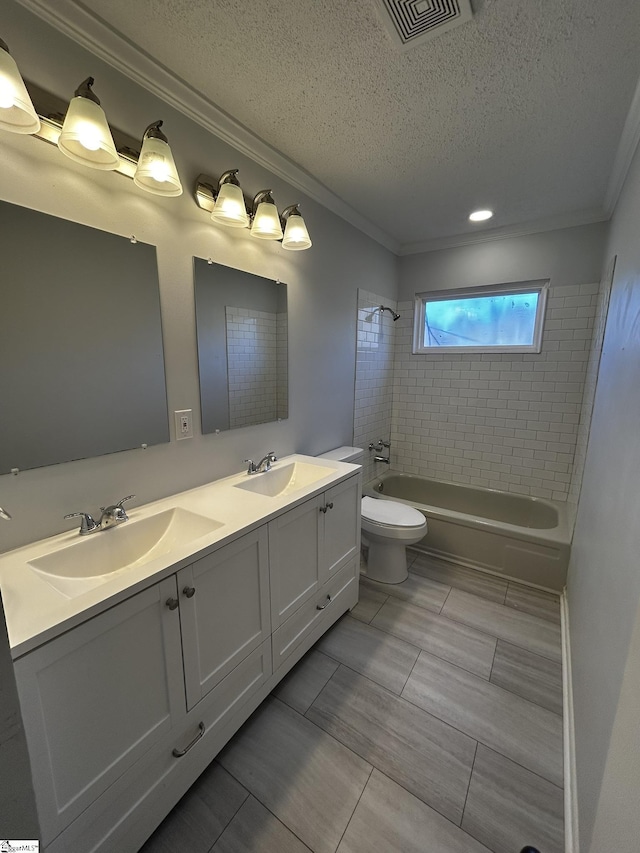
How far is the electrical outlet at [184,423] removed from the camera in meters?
1.52

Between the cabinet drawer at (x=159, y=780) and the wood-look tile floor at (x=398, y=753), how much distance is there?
0.12 metres

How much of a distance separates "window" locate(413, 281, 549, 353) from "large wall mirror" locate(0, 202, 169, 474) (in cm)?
258

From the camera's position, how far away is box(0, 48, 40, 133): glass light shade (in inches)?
34.1

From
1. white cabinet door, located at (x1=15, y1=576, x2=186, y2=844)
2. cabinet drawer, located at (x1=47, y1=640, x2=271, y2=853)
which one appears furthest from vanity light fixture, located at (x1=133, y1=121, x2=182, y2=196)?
cabinet drawer, located at (x1=47, y1=640, x2=271, y2=853)

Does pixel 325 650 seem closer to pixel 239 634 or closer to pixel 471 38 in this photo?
pixel 239 634

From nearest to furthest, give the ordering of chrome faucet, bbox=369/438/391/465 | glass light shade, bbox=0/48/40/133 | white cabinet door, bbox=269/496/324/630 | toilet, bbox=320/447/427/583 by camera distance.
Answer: glass light shade, bbox=0/48/40/133 < white cabinet door, bbox=269/496/324/630 < toilet, bbox=320/447/427/583 < chrome faucet, bbox=369/438/391/465

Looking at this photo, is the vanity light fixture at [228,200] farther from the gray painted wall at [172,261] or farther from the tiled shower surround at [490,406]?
the tiled shower surround at [490,406]

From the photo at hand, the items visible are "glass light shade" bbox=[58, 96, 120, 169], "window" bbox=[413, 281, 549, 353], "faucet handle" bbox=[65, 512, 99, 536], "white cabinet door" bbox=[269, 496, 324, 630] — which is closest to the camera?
"glass light shade" bbox=[58, 96, 120, 169]

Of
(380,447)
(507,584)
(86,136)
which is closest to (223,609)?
(86,136)

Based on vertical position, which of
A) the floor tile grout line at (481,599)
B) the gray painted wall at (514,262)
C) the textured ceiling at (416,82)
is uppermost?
the textured ceiling at (416,82)

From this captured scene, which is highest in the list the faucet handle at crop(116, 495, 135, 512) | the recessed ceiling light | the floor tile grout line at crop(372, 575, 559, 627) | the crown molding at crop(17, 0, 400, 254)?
the recessed ceiling light

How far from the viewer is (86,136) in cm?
103

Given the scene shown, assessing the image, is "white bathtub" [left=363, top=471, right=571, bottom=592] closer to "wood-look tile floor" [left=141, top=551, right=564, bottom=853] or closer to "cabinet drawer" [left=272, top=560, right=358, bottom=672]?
"wood-look tile floor" [left=141, top=551, right=564, bottom=853]

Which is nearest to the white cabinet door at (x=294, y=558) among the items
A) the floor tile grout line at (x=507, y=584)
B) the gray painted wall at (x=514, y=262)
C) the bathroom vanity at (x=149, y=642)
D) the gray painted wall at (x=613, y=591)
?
the bathroom vanity at (x=149, y=642)
